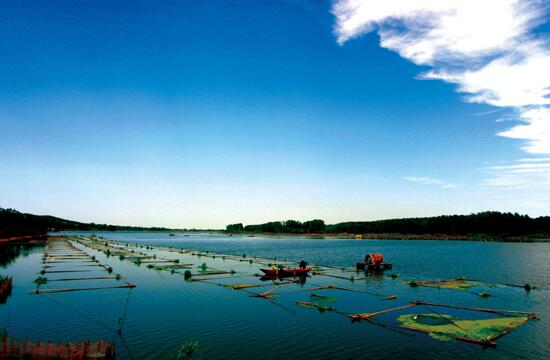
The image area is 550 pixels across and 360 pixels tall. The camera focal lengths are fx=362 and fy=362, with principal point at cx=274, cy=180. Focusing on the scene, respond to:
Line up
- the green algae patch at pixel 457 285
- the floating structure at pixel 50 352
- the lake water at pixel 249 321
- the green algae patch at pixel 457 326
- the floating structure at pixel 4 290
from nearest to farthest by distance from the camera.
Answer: the floating structure at pixel 50 352
the lake water at pixel 249 321
the green algae patch at pixel 457 326
the floating structure at pixel 4 290
the green algae patch at pixel 457 285

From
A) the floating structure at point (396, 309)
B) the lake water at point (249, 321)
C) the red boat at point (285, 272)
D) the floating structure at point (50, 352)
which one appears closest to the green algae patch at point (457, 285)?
the floating structure at point (396, 309)

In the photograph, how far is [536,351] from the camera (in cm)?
2525

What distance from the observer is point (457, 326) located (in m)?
30.0

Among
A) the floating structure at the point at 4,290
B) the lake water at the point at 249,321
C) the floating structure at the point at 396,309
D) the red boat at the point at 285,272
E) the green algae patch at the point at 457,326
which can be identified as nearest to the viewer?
the lake water at the point at 249,321

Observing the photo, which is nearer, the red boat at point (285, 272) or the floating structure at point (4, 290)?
the floating structure at point (4, 290)

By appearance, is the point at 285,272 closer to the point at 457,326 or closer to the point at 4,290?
the point at 457,326

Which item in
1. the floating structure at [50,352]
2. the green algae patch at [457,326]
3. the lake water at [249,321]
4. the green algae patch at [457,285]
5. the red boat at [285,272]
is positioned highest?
the floating structure at [50,352]

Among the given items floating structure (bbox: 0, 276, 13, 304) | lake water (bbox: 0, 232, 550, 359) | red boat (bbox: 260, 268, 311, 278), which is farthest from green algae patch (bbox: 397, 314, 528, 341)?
floating structure (bbox: 0, 276, 13, 304)

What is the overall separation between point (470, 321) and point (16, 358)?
110 feet

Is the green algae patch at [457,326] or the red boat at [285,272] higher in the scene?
the red boat at [285,272]

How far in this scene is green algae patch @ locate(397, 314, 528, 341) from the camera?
90.5 feet

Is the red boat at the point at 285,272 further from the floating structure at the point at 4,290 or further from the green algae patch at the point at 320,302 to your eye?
the floating structure at the point at 4,290

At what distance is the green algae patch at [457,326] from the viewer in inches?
1086

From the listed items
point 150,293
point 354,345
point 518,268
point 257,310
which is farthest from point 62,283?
point 518,268
